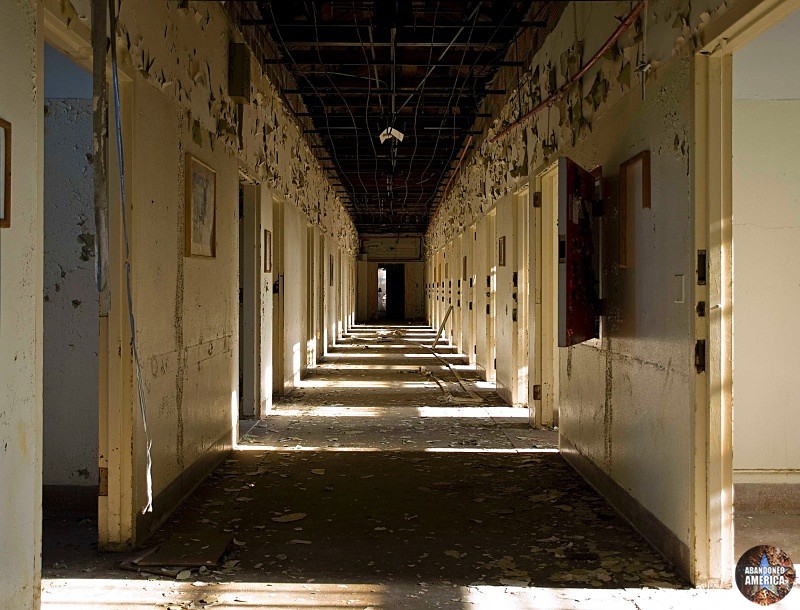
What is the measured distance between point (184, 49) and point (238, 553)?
2640mm

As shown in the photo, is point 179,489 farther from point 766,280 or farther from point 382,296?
point 382,296

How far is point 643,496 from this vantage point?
345 centimetres

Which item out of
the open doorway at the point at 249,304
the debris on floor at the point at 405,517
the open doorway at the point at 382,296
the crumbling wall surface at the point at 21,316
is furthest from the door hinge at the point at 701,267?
the open doorway at the point at 382,296

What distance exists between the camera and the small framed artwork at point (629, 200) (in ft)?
11.3

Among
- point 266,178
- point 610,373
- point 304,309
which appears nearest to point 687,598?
point 610,373

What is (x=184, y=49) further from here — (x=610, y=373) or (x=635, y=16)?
(x=610, y=373)

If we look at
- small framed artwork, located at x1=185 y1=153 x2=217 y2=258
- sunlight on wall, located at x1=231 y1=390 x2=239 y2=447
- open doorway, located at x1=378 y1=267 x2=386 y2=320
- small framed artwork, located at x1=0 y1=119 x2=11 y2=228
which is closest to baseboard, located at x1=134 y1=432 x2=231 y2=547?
sunlight on wall, located at x1=231 y1=390 x2=239 y2=447

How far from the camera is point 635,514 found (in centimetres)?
355

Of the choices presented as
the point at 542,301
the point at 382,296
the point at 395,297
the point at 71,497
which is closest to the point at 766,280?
the point at 542,301

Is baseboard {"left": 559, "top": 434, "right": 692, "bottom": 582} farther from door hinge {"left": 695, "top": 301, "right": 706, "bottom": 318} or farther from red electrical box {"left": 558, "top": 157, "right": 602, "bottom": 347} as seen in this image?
door hinge {"left": 695, "top": 301, "right": 706, "bottom": 318}

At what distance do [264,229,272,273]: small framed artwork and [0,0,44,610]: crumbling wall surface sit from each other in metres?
4.30

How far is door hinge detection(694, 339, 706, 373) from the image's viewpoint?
282cm

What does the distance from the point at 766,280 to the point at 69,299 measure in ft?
12.1

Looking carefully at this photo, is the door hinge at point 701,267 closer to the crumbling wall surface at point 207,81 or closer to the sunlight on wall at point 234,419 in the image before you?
the crumbling wall surface at point 207,81
